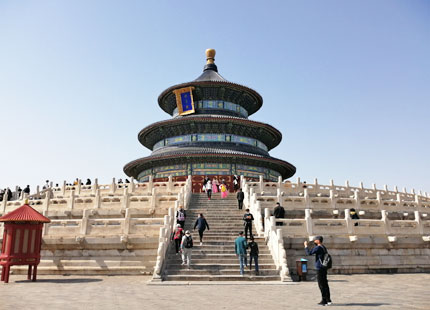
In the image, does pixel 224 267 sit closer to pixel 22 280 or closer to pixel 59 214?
pixel 22 280

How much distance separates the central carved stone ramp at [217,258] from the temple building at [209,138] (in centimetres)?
1503

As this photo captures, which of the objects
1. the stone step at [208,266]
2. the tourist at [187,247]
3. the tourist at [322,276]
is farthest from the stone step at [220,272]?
the tourist at [322,276]

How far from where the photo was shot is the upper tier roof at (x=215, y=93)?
38.6 meters

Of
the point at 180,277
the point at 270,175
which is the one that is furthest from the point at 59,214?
the point at 270,175

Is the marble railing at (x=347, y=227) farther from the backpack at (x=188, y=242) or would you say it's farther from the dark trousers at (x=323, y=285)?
the dark trousers at (x=323, y=285)

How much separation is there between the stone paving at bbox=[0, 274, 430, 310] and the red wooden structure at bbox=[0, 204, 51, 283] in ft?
2.17

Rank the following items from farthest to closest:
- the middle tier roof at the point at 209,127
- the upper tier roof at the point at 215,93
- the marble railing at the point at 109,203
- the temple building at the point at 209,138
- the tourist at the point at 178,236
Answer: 1. the upper tier roof at the point at 215,93
2. the middle tier roof at the point at 209,127
3. the temple building at the point at 209,138
4. the marble railing at the point at 109,203
5. the tourist at the point at 178,236

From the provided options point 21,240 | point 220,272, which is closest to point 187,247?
point 220,272

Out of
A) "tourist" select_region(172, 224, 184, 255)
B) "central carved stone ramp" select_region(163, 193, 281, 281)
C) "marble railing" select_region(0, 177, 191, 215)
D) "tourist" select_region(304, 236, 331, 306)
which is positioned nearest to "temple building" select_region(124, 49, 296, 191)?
"marble railing" select_region(0, 177, 191, 215)

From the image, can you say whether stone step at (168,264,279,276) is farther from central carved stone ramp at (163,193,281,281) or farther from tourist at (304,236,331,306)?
tourist at (304,236,331,306)

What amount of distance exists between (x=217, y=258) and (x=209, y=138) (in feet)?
77.1

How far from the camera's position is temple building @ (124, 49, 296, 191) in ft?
110

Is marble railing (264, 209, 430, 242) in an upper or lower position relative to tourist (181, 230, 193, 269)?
upper

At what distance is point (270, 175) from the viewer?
3672 centimetres
